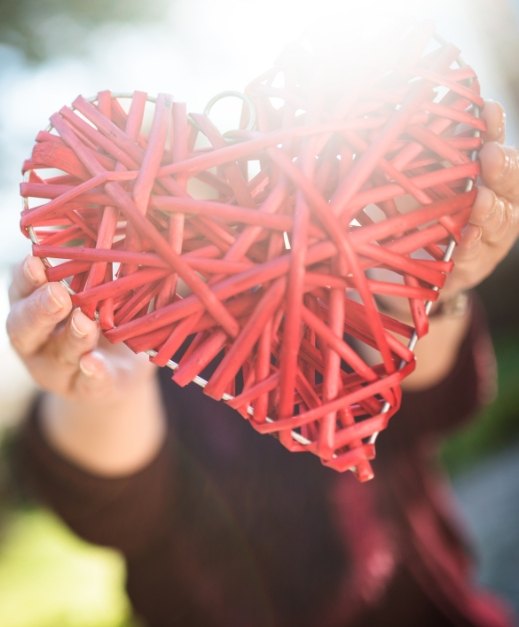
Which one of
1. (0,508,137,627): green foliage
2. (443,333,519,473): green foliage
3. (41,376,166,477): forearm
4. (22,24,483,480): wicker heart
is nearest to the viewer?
(22,24,483,480): wicker heart

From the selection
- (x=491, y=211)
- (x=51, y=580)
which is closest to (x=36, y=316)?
(x=491, y=211)

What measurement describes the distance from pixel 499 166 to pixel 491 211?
0.03 meters

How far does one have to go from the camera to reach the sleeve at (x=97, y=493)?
0.65 m

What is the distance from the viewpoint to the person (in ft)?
2.17

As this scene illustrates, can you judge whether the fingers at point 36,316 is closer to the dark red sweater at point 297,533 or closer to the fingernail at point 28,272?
the fingernail at point 28,272

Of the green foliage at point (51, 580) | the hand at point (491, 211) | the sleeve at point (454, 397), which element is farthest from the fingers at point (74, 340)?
the green foliage at point (51, 580)

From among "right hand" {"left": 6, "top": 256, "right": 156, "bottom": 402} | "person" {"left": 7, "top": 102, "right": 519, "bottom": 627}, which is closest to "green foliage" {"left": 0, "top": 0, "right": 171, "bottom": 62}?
"person" {"left": 7, "top": 102, "right": 519, "bottom": 627}

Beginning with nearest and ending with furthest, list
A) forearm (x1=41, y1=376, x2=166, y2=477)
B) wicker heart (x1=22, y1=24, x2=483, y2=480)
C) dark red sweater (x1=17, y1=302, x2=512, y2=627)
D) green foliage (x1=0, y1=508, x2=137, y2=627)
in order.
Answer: wicker heart (x1=22, y1=24, x2=483, y2=480), forearm (x1=41, y1=376, x2=166, y2=477), dark red sweater (x1=17, y1=302, x2=512, y2=627), green foliage (x1=0, y1=508, x2=137, y2=627)

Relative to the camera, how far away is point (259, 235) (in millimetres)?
326

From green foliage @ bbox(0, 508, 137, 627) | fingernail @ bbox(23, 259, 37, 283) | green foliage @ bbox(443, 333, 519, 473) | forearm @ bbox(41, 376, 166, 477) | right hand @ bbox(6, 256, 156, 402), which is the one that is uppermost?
fingernail @ bbox(23, 259, 37, 283)

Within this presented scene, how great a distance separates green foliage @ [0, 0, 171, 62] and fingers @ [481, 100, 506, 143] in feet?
3.92

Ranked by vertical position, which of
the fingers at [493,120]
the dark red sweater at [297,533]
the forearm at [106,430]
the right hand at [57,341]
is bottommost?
the dark red sweater at [297,533]

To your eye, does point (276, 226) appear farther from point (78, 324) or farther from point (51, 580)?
point (51, 580)

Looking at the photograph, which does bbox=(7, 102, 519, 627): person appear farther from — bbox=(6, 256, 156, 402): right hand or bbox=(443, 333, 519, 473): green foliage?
bbox=(443, 333, 519, 473): green foliage
